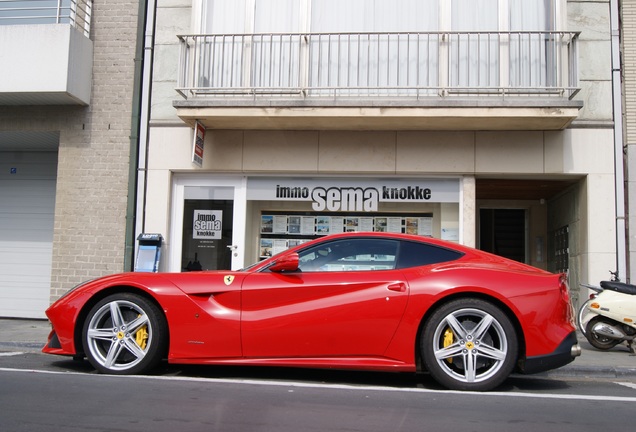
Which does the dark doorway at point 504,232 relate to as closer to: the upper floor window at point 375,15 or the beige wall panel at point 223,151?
the upper floor window at point 375,15

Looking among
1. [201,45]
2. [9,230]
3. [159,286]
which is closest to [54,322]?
[159,286]

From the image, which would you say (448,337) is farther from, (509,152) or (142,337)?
(509,152)

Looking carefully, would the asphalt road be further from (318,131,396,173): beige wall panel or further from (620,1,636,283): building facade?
(318,131,396,173): beige wall panel

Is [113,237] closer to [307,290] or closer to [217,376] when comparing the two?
[217,376]

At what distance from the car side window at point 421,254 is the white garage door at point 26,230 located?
340 inches

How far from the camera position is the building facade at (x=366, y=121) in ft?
32.0

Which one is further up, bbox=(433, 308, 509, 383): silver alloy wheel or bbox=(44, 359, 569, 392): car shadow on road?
bbox=(433, 308, 509, 383): silver alloy wheel

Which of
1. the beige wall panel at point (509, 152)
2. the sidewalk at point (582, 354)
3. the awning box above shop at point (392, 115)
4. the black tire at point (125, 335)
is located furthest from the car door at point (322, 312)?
the beige wall panel at point (509, 152)

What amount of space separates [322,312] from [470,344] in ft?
4.07

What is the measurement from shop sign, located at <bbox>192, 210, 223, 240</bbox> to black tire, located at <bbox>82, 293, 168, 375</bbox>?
503 cm

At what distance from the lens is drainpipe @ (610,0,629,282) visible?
9688mm

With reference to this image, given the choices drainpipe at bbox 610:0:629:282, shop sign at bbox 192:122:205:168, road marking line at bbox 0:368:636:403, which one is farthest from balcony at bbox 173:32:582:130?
road marking line at bbox 0:368:636:403

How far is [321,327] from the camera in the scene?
5.29 m

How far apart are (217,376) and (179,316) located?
2.40 ft
